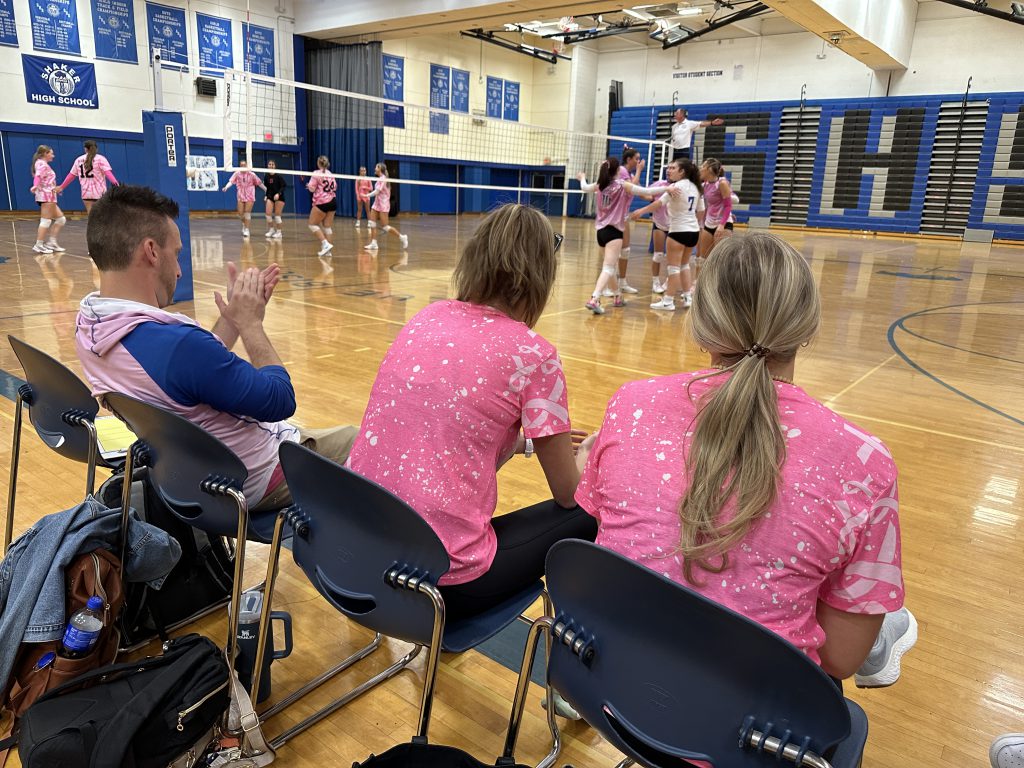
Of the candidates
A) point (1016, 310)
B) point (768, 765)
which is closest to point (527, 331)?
point (768, 765)

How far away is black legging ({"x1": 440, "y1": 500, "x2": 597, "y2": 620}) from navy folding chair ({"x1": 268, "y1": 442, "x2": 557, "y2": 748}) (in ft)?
0.14

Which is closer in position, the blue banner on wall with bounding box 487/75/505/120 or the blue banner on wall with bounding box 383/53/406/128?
the blue banner on wall with bounding box 383/53/406/128

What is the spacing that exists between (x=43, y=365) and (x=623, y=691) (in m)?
1.79

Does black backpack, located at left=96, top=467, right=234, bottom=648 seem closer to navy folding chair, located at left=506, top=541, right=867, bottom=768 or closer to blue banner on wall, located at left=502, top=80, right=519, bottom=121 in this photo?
navy folding chair, located at left=506, top=541, right=867, bottom=768

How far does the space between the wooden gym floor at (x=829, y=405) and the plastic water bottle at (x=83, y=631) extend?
0.46m

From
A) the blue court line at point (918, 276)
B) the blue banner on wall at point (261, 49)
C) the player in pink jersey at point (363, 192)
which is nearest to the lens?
the blue court line at point (918, 276)

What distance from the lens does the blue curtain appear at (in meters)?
18.1

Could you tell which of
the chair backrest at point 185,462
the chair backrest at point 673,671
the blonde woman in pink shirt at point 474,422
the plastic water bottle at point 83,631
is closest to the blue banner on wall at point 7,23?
the chair backrest at point 185,462

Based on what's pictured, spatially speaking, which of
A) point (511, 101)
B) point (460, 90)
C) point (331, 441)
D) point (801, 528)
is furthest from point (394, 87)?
point (801, 528)


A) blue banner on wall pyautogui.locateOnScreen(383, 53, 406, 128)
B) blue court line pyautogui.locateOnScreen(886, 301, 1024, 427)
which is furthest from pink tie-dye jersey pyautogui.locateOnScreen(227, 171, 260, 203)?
blue court line pyautogui.locateOnScreen(886, 301, 1024, 427)

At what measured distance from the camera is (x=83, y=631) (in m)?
1.55

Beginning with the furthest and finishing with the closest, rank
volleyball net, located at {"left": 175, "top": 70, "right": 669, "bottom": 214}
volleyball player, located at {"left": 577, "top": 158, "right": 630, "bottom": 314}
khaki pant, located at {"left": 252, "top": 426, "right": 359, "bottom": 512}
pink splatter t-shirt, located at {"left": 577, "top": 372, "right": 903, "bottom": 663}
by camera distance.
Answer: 1. volleyball net, located at {"left": 175, "top": 70, "right": 669, "bottom": 214}
2. volleyball player, located at {"left": 577, "top": 158, "right": 630, "bottom": 314}
3. khaki pant, located at {"left": 252, "top": 426, "right": 359, "bottom": 512}
4. pink splatter t-shirt, located at {"left": 577, "top": 372, "right": 903, "bottom": 663}

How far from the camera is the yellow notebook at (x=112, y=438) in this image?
7.23 ft

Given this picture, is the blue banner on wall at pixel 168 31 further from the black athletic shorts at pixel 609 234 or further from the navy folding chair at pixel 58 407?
the navy folding chair at pixel 58 407
